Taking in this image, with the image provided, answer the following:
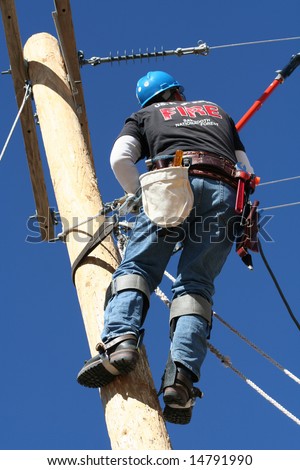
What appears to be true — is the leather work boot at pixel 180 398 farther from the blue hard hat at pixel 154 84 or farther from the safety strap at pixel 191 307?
the blue hard hat at pixel 154 84

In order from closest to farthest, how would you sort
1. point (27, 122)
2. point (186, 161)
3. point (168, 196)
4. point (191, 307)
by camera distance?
point (191, 307), point (168, 196), point (186, 161), point (27, 122)

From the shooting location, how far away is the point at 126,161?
554cm

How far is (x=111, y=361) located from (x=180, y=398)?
35cm

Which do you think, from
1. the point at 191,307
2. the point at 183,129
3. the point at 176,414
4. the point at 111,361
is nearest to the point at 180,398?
the point at 176,414

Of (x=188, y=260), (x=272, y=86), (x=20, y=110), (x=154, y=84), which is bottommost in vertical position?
(x=188, y=260)

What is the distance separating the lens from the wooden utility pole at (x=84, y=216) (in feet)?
15.2

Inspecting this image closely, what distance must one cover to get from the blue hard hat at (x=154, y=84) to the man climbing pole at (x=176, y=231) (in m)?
0.32

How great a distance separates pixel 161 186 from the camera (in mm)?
5121

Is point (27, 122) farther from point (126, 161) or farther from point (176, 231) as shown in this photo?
point (176, 231)

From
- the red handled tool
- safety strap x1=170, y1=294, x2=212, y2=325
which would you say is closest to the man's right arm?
safety strap x1=170, y1=294, x2=212, y2=325

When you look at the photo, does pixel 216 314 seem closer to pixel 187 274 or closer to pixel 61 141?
pixel 187 274

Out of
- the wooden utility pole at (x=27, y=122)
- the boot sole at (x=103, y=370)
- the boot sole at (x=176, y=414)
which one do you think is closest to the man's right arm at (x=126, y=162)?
the boot sole at (x=103, y=370)

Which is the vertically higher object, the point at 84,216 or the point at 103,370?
the point at 84,216

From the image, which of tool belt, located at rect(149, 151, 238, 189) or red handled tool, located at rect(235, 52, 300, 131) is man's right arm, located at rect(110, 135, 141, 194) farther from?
red handled tool, located at rect(235, 52, 300, 131)
